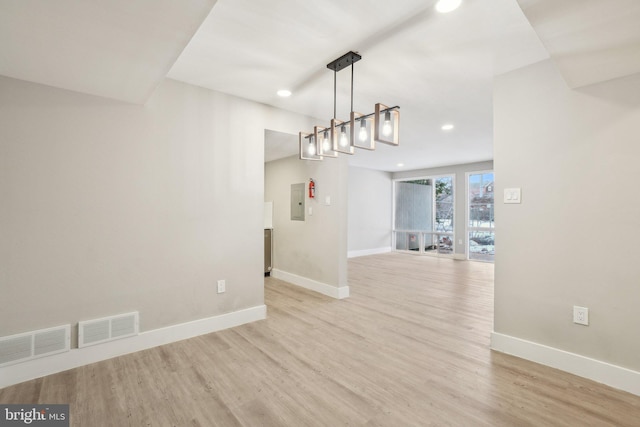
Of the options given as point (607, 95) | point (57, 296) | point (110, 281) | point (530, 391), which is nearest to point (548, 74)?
point (607, 95)

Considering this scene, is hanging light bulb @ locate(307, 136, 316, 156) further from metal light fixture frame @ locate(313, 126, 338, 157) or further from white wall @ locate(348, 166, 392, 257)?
white wall @ locate(348, 166, 392, 257)

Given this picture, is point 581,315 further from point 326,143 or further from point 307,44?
point 307,44

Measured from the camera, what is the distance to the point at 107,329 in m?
2.43

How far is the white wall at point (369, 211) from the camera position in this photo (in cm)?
835

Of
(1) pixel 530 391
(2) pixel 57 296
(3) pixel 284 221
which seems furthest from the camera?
(3) pixel 284 221

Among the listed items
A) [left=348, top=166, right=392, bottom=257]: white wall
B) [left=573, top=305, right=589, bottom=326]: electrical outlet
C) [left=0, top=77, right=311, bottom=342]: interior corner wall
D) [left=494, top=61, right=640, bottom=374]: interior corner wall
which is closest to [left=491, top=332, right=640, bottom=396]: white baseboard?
[left=494, top=61, right=640, bottom=374]: interior corner wall

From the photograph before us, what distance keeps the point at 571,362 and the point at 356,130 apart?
248 centimetres

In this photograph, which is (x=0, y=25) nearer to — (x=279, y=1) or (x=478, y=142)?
(x=279, y=1)

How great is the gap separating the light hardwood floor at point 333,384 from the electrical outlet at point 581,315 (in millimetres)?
413

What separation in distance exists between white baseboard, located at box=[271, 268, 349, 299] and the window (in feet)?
16.9

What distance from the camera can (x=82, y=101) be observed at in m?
2.35

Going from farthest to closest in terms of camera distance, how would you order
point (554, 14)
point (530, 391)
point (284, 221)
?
point (284, 221), point (530, 391), point (554, 14)

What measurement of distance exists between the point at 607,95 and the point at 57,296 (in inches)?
171

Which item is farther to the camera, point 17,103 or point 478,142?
point 478,142
